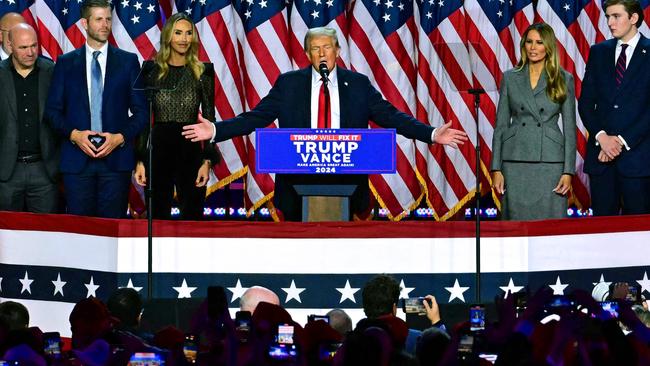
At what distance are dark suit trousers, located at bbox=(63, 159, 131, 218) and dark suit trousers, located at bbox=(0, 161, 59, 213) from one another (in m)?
0.16

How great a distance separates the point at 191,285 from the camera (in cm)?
1055

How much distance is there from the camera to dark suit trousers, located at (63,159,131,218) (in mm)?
11266

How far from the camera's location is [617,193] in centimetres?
1154

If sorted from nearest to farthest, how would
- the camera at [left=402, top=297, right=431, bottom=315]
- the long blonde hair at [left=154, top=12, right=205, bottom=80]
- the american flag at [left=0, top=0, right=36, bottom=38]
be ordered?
1. the camera at [left=402, top=297, right=431, bottom=315]
2. the long blonde hair at [left=154, top=12, right=205, bottom=80]
3. the american flag at [left=0, top=0, right=36, bottom=38]

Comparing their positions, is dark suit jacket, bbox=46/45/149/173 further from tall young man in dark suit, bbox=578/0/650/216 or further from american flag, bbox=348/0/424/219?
tall young man in dark suit, bbox=578/0/650/216

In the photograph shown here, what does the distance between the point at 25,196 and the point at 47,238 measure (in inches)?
32.9

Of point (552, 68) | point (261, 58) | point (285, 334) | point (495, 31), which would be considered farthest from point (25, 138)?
point (285, 334)

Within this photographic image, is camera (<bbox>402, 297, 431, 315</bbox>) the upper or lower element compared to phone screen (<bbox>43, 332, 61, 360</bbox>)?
upper

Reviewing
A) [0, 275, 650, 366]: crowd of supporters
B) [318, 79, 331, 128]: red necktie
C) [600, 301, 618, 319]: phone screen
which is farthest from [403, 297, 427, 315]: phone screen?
[318, 79, 331, 128]: red necktie

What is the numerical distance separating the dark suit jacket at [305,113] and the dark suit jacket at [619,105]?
3.96 ft

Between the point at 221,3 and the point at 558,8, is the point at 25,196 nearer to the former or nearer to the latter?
the point at 221,3

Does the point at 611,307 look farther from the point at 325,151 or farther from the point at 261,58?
the point at 261,58

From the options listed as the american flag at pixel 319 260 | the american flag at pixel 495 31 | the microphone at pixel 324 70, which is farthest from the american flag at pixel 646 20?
the microphone at pixel 324 70

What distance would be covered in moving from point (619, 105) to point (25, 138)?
3941 mm
